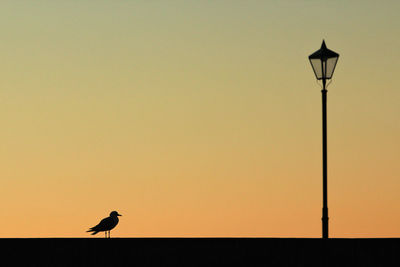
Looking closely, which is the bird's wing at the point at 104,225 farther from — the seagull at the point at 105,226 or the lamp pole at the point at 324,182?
the lamp pole at the point at 324,182

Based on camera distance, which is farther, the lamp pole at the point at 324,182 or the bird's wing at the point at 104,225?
the bird's wing at the point at 104,225
